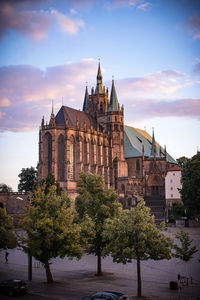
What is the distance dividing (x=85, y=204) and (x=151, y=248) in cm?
1137

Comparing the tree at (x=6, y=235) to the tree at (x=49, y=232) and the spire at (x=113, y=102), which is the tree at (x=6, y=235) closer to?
the tree at (x=49, y=232)

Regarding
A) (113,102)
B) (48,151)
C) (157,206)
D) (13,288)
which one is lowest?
(13,288)

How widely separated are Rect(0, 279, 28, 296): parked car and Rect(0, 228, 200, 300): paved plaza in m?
0.65

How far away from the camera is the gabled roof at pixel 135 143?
4657 inches

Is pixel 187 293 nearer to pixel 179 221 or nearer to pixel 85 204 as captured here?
Answer: pixel 85 204

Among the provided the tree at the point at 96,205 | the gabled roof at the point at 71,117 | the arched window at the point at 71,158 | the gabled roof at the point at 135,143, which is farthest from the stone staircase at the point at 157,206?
the tree at the point at 96,205

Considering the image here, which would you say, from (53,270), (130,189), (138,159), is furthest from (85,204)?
(138,159)

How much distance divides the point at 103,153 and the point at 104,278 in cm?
7829

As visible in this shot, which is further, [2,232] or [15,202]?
[15,202]

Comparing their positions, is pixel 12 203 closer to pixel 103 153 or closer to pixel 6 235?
pixel 103 153

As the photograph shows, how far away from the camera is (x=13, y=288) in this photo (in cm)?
2694

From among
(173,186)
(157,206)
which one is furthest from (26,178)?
(173,186)

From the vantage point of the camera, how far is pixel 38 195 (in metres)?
31.8

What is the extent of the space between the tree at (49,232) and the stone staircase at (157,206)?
171 ft
